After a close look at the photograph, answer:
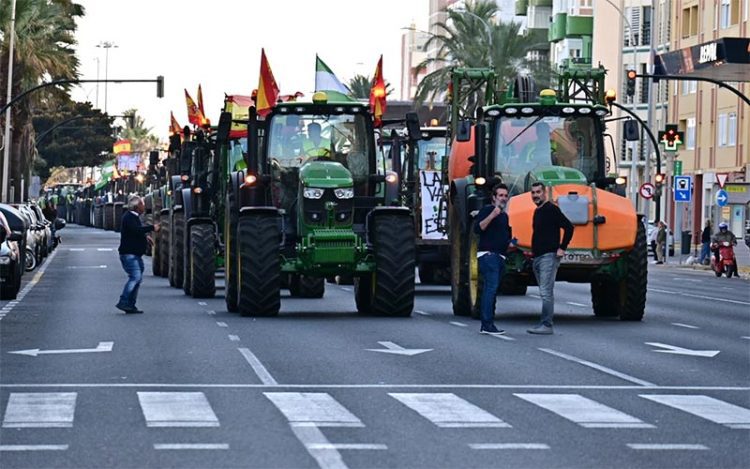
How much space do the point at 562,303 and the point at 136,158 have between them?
345ft

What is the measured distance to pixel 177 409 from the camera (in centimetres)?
1441

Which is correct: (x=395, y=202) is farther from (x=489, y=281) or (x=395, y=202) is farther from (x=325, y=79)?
(x=489, y=281)

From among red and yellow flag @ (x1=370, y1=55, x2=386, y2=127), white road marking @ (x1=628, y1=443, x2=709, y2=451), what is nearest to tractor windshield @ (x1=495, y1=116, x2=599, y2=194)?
red and yellow flag @ (x1=370, y1=55, x2=386, y2=127)

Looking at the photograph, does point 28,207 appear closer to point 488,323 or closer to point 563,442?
point 488,323

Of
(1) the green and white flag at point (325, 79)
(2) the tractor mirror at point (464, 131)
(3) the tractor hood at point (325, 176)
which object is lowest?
(3) the tractor hood at point (325, 176)

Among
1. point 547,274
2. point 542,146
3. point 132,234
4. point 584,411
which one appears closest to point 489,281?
point 547,274

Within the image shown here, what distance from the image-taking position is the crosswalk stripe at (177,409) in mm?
13547

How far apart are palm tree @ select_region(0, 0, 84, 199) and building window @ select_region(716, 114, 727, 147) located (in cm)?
2680

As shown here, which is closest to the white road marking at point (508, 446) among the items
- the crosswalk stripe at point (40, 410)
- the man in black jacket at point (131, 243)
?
the crosswalk stripe at point (40, 410)

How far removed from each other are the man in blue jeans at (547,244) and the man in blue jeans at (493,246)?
1.24ft

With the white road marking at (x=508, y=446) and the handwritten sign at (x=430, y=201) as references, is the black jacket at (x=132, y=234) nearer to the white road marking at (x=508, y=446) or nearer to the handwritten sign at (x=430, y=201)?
the handwritten sign at (x=430, y=201)

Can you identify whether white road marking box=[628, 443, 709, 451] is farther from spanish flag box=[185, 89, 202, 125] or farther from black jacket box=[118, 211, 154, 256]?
spanish flag box=[185, 89, 202, 125]

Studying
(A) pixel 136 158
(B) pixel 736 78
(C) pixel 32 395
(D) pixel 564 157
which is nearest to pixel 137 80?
(B) pixel 736 78

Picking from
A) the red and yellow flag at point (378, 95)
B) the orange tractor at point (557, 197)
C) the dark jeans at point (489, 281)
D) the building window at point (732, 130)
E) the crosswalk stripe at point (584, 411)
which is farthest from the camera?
the building window at point (732, 130)
